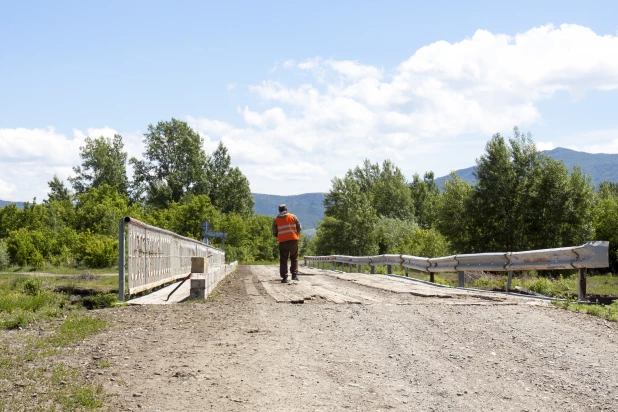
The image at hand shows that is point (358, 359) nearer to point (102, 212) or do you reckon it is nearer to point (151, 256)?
point (151, 256)

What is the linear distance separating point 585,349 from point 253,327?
3.70m

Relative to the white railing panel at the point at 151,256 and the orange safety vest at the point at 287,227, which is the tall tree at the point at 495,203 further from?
the white railing panel at the point at 151,256

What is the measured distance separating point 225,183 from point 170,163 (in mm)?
9922

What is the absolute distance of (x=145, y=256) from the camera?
11070mm

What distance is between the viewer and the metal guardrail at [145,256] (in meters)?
9.59

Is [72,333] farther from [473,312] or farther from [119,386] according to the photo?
[473,312]

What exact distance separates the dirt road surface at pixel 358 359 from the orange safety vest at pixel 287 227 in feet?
22.4

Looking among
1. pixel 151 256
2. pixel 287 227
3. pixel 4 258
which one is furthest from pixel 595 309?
pixel 4 258

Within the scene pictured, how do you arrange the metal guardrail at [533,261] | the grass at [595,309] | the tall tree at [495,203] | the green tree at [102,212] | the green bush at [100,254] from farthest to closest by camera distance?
1. the green tree at [102,212]
2. the tall tree at [495,203]
3. the green bush at [100,254]
4. the metal guardrail at [533,261]
5. the grass at [595,309]

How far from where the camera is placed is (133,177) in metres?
88.4

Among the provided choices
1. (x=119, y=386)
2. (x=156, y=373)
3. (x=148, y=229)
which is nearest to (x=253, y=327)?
(x=156, y=373)

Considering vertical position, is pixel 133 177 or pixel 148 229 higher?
pixel 133 177

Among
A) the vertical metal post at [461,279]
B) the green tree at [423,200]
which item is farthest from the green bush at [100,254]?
the green tree at [423,200]

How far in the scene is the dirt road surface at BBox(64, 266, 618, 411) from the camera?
14.9ft
